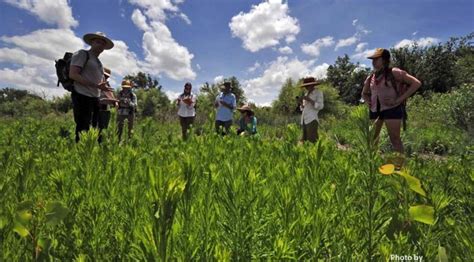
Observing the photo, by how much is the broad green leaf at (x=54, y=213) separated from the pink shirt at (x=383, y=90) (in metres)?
4.75

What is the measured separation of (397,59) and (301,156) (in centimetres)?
6226

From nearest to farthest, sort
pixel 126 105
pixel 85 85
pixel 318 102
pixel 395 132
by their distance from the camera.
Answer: pixel 85 85 → pixel 395 132 → pixel 318 102 → pixel 126 105

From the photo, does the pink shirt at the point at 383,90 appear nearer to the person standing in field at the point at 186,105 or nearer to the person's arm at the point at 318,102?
the person's arm at the point at 318,102

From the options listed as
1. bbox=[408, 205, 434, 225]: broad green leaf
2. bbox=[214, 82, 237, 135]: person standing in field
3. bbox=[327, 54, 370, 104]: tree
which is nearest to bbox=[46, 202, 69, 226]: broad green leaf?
bbox=[408, 205, 434, 225]: broad green leaf

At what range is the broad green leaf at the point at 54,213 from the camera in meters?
0.80

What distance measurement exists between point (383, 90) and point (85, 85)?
14.3ft

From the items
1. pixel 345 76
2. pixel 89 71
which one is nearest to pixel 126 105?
pixel 89 71

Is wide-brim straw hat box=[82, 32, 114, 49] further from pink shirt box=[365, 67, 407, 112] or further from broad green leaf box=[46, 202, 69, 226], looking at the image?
broad green leaf box=[46, 202, 69, 226]

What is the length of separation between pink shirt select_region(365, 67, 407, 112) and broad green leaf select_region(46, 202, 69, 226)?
4751 mm

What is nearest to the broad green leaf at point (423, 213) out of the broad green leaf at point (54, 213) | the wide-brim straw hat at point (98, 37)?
the broad green leaf at point (54, 213)

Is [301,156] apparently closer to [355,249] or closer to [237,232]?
[355,249]

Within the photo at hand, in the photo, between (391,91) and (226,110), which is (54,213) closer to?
(391,91)

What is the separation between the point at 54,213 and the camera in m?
0.81

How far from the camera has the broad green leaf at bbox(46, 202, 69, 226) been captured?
31.3 inches
